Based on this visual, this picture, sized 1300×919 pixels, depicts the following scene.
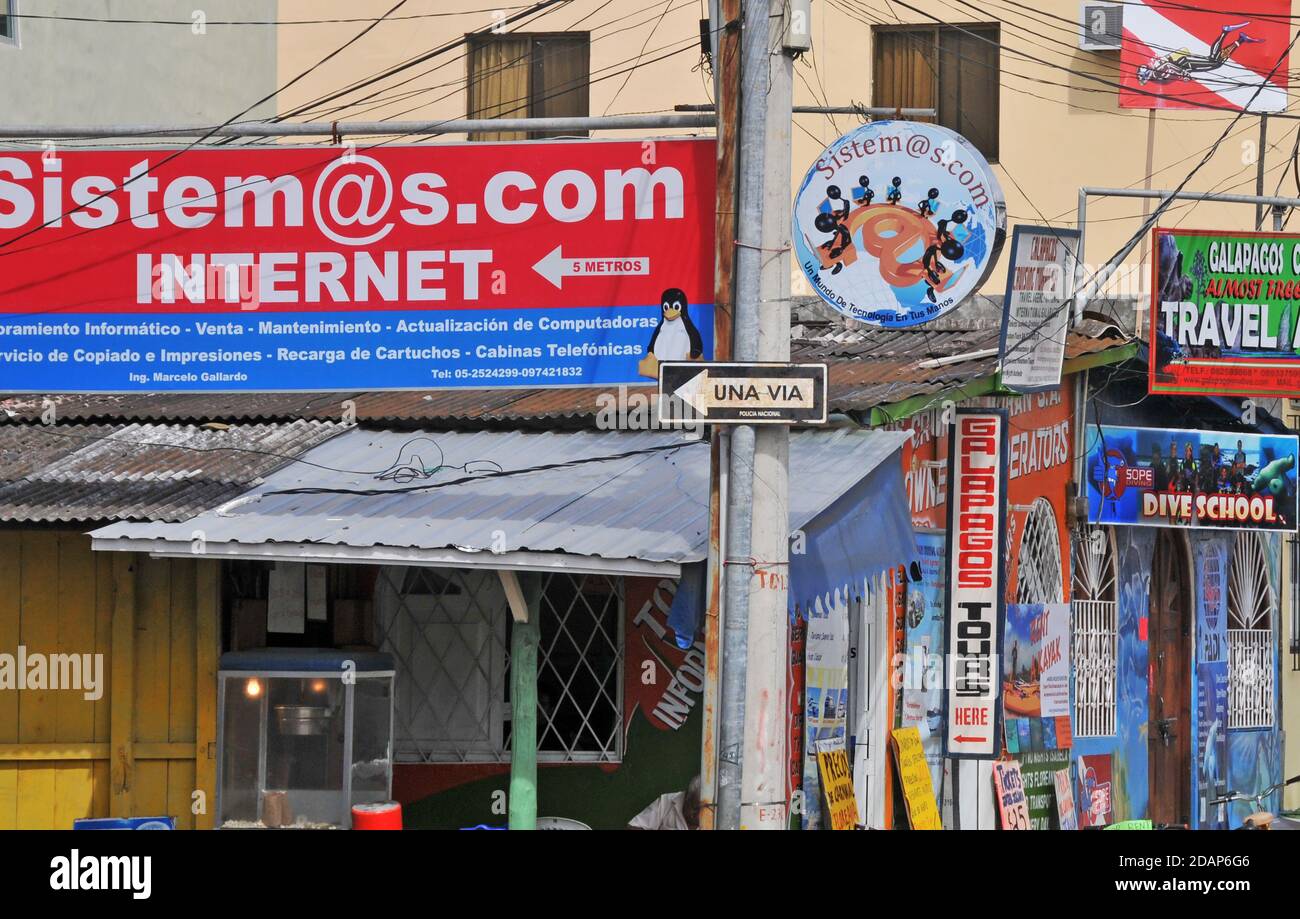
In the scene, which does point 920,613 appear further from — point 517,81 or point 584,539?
point 517,81

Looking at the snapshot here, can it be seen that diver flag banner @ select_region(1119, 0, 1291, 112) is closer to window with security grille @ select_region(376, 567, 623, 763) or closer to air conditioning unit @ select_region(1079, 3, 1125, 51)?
air conditioning unit @ select_region(1079, 3, 1125, 51)

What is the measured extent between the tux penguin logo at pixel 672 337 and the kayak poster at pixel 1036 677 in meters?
4.08

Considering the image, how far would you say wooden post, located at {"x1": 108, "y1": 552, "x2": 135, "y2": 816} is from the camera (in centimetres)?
1034

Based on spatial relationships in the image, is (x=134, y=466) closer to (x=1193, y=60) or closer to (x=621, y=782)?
(x=621, y=782)

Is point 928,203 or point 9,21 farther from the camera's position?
point 9,21

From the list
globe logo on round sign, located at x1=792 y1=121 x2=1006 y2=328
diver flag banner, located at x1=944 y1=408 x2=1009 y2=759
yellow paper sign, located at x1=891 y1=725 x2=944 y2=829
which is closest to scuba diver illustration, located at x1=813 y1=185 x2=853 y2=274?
globe logo on round sign, located at x1=792 y1=121 x2=1006 y2=328

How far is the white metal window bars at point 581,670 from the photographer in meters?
10.9

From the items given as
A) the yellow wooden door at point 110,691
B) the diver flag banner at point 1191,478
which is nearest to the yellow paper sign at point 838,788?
the yellow wooden door at point 110,691

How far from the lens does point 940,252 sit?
966cm

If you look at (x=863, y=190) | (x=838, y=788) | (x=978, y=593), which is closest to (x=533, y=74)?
(x=978, y=593)

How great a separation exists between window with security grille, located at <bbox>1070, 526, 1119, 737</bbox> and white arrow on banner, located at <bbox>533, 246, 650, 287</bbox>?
6.22m

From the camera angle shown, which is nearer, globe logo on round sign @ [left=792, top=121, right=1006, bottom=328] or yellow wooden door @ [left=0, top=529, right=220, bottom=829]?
globe logo on round sign @ [left=792, top=121, right=1006, bottom=328]

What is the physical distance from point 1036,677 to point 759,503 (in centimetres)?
592

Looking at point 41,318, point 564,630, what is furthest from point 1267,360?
point 41,318
